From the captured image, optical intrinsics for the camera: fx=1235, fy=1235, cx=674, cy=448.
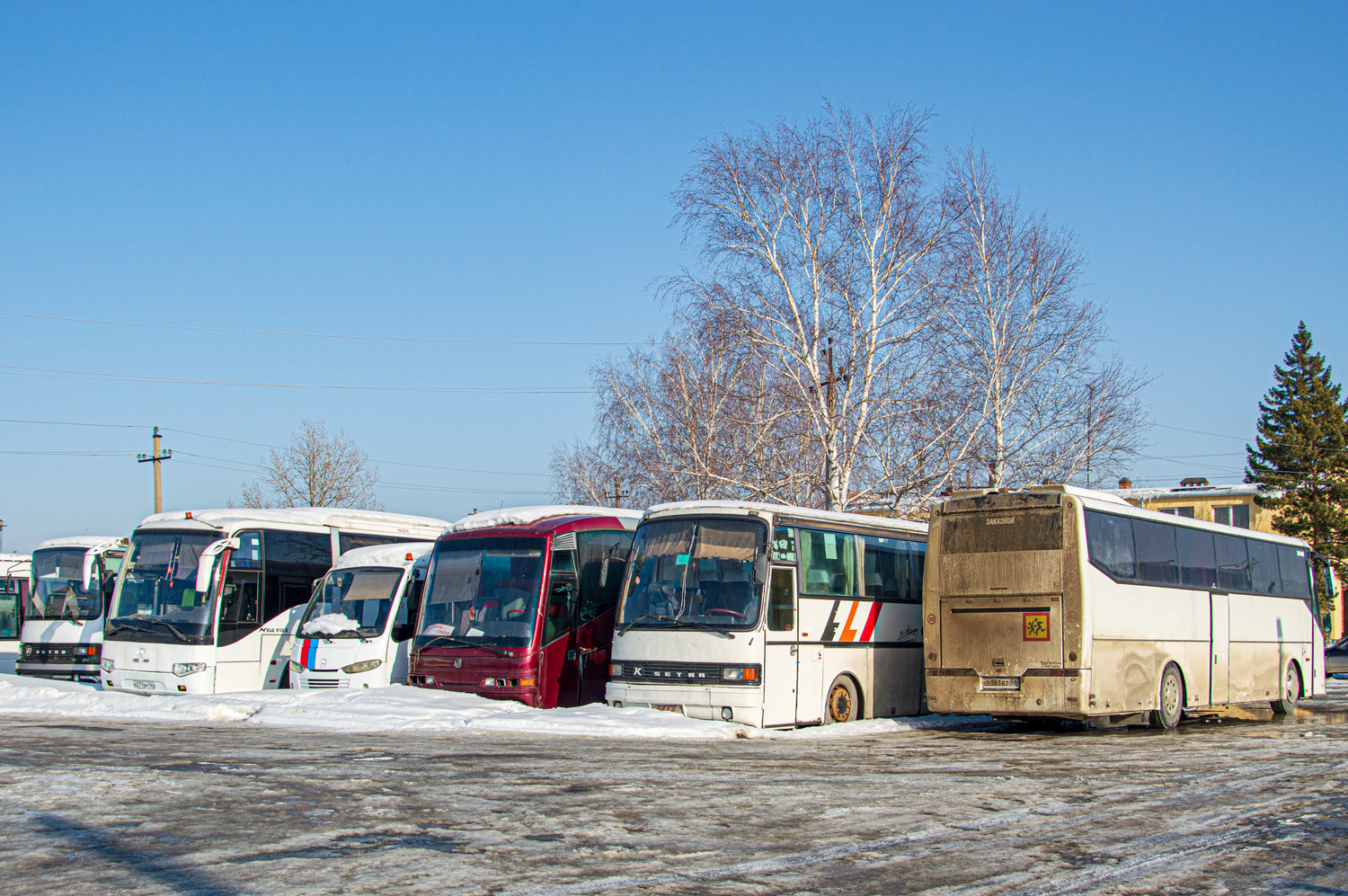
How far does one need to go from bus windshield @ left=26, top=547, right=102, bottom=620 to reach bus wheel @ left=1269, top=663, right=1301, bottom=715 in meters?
21.9

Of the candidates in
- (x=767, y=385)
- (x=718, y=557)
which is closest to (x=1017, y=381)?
(x=767, y=385)

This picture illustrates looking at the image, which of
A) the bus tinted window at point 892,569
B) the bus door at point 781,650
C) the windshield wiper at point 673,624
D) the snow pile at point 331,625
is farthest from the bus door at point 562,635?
the bus tinted window at point 892,569

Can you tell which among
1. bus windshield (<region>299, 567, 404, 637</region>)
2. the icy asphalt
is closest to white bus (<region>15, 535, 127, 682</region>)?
bus windshield (<region>299, 567, 404, 637</region>)

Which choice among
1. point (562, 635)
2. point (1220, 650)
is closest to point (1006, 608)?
point (1220, 650)

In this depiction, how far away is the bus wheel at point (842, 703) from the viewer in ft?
53.4

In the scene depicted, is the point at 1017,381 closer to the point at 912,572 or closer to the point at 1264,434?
the point at 912,572

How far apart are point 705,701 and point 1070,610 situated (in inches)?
179

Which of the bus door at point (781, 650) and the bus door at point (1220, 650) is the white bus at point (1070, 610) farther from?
the bus door at point (781, 650)

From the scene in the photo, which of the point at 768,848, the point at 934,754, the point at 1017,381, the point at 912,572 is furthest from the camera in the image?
the point at 1017,381

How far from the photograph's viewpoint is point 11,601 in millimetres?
33344

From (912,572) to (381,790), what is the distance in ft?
36.2

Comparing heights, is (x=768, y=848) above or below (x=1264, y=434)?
below

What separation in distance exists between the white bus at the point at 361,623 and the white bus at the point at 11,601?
52.9 ft

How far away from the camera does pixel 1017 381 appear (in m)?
29.0
